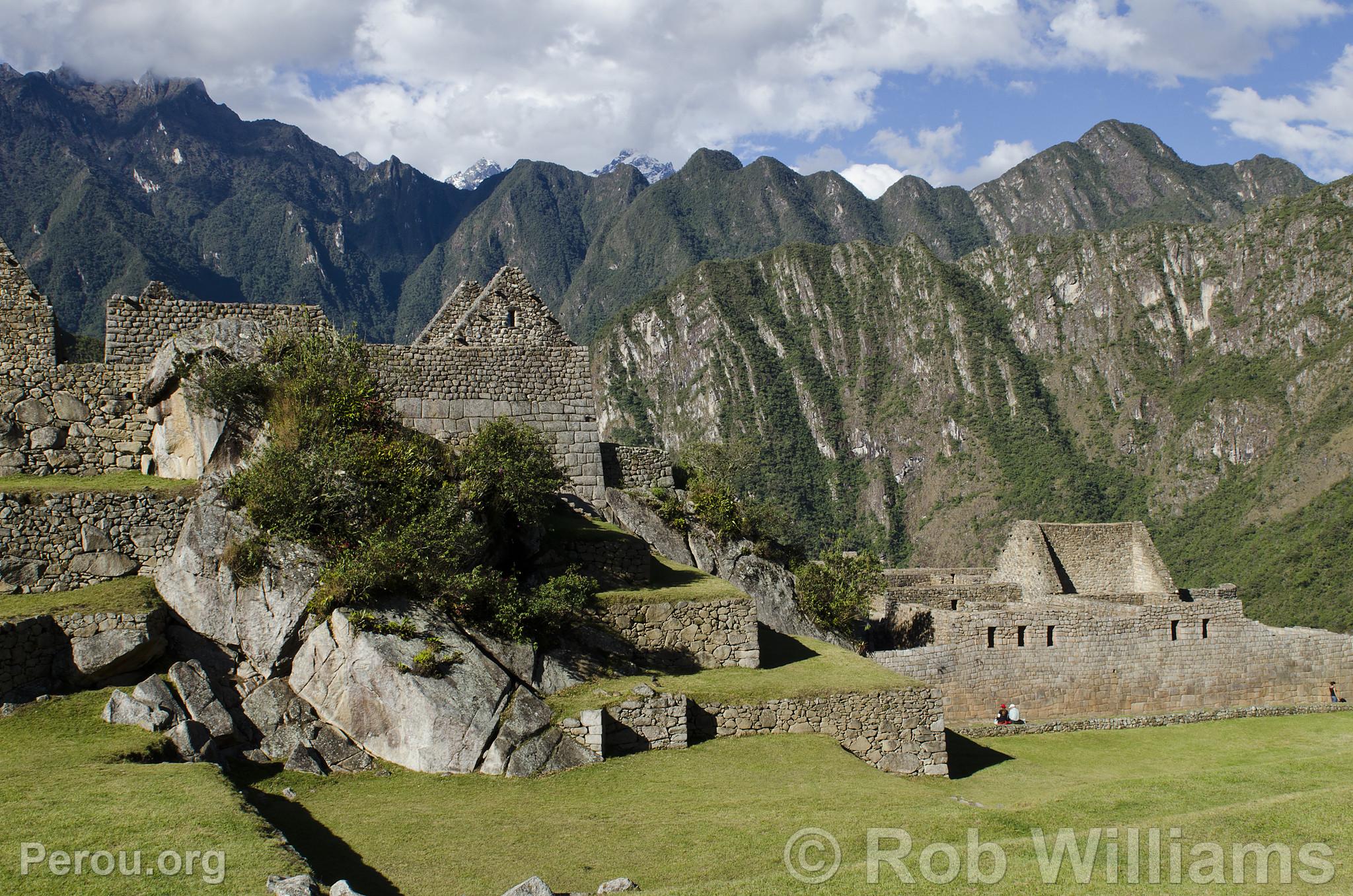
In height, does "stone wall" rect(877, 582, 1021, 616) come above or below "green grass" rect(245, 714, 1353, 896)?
above

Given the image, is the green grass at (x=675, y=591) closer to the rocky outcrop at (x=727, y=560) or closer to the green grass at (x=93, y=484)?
the rocky outcrop at (x=727, y=560)

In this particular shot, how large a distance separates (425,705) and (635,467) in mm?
9362

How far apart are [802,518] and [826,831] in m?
140

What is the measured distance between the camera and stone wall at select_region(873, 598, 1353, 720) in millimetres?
19969

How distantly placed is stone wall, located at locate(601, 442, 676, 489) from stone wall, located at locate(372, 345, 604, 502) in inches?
Result: 30.2

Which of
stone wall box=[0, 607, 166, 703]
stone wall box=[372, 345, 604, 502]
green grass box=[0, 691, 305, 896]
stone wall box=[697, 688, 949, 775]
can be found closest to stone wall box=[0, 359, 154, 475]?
stone wall box=[372, 345, 604, 502]

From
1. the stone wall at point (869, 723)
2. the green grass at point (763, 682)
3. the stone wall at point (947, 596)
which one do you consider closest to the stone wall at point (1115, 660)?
the stone wall at point (947, 596)

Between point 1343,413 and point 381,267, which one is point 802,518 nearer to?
point 1343,413

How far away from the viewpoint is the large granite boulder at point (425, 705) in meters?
Result: 11.4

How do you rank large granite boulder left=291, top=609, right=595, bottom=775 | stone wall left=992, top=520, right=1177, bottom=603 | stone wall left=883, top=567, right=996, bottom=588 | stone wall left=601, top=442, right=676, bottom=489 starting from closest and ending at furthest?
large granite boulder left=291, top=609, right=595, bottom=775, stone wall left=601, top=442, right=676, bottom=489, stone wall left=883, top=567, right=996, bottom=588, stone wall left=992, top=520, right=1177, bottom=603

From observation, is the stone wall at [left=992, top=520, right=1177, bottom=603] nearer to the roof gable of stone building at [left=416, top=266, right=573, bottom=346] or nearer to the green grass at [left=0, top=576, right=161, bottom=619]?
the roof gable of stone building at [left=416, top=266, right=573, bottom=346]

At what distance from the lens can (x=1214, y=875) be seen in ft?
25.4

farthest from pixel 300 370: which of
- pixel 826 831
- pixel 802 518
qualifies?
pixel 802 518

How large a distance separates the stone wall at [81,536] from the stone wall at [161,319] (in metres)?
3.46
